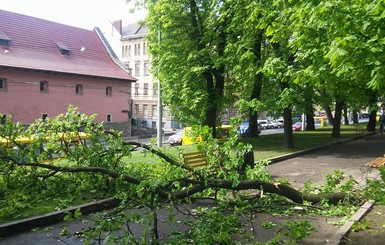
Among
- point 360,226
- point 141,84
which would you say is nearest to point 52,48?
point 141,84

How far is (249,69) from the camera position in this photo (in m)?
17.0

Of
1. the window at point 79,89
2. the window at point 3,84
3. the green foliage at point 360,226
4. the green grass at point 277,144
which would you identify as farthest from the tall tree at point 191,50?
the window at point 79,89

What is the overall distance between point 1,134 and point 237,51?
12.3m

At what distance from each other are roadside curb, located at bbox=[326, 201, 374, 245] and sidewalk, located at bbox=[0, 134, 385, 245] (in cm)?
20

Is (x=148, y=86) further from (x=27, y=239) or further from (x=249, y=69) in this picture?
(x=27, y=239)

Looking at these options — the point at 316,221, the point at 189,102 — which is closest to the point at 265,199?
the point at 316,221

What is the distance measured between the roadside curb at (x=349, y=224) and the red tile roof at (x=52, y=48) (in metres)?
35.7

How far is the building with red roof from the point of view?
36.9m

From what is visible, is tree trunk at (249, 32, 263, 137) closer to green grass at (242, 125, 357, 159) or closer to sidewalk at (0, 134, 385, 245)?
green grass at (242, 125, 357, 159)

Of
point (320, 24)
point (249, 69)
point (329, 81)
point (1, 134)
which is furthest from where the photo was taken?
point (249, 69)

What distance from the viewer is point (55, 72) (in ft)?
130

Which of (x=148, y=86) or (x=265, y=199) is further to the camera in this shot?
(x=148, y=86)

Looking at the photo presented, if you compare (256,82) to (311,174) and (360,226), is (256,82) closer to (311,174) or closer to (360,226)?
(311,174)

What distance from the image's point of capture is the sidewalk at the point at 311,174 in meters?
5.76
